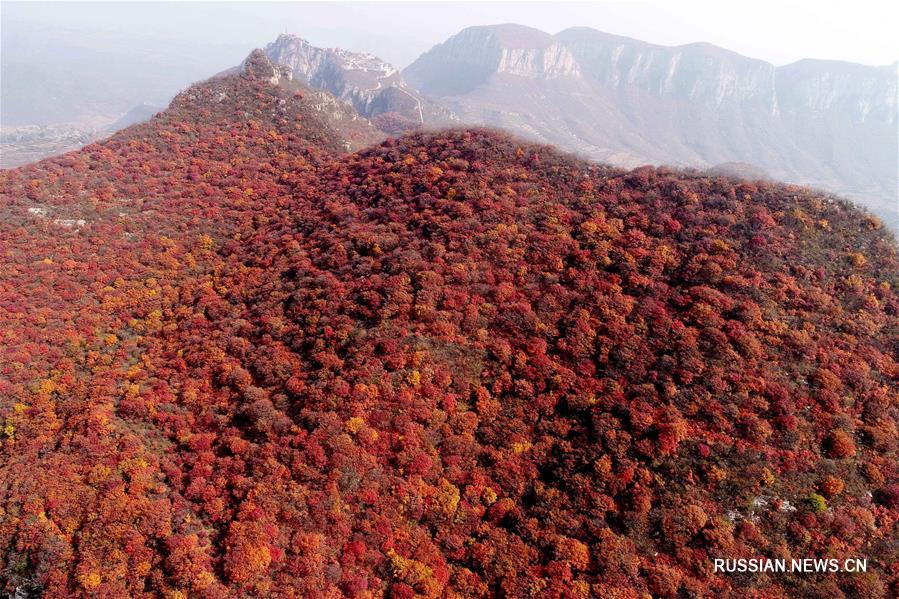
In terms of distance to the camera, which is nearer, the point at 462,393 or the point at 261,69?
the point at 462,393

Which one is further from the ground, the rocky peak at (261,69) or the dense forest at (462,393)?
the rocky peak at (261,69)

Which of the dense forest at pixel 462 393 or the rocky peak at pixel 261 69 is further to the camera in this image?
the rocky peak at pixel 261 69

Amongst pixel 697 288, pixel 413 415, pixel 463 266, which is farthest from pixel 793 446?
pixel 463 266

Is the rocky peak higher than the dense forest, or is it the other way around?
the rocky peak

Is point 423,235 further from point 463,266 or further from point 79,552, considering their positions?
point 79,552

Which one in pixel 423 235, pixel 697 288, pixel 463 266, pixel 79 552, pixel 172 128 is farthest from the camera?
pixel 172 128

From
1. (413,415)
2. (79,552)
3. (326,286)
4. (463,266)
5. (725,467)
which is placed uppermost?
(463,266)

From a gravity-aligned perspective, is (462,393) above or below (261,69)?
below

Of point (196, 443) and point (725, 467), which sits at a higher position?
point (725, 467)
